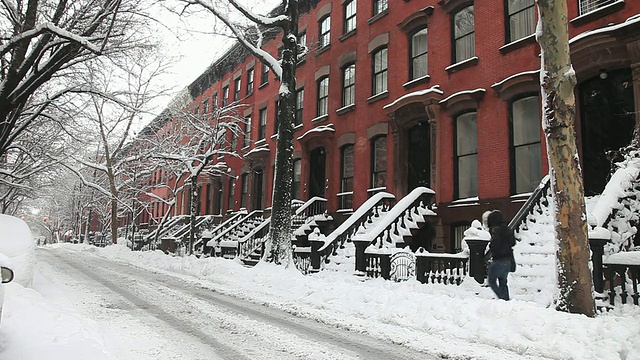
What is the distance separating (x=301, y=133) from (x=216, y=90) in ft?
43.0

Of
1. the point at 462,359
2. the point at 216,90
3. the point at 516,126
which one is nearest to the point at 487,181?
the point at 516,126

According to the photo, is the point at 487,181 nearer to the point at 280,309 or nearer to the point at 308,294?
the point at 308,294

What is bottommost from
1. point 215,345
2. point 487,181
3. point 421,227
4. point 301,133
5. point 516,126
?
point 215,345

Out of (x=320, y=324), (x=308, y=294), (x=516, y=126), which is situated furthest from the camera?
(x=516, y=126)

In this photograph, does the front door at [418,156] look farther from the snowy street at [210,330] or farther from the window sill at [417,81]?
the snowy street at [210,330]

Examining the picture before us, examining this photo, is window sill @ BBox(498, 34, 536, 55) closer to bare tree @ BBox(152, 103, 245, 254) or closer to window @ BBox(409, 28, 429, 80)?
window @ BBox(409, 28, 429, 80)

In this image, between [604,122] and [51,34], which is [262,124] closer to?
[51,34]

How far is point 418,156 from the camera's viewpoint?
1606 cm

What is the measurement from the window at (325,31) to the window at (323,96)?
5.58ft

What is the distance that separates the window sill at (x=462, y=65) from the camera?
13910mm

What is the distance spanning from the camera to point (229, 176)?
93.5 feet

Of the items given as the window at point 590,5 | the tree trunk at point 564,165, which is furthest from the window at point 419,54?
the tree trunk at point 564,165

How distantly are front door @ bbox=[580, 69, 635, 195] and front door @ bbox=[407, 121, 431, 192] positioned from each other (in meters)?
5.19

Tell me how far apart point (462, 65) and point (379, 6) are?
5.98 metres
